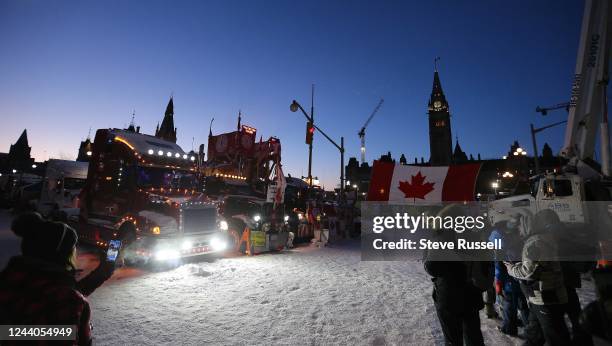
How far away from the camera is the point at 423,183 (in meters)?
6.57

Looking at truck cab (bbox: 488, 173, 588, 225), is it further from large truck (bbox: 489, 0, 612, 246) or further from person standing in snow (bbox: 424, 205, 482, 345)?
person standing in snow (bbox: 424, 205, 482, 345)

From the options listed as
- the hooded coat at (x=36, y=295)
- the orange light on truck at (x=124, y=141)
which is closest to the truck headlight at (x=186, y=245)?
the orange light on truck at (x=124, y=141)

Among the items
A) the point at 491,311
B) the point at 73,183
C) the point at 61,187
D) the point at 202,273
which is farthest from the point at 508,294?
the point at 73,183

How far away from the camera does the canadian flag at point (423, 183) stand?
6.29 metres

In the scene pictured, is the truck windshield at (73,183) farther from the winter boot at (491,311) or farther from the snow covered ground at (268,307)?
the winter boot at (491,311)

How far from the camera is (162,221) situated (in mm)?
8273

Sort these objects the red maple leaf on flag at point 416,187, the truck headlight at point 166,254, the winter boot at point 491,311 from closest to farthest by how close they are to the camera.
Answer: the winter boot at point 491,311
the red maple leaf on flag at point 416,187
the truck headlight at point 166,254

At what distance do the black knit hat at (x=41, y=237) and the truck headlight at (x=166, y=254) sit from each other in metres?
6.77

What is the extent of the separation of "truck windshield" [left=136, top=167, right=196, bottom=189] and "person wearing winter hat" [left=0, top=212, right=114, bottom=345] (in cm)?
797

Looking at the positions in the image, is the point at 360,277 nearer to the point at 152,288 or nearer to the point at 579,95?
the point at 152,288

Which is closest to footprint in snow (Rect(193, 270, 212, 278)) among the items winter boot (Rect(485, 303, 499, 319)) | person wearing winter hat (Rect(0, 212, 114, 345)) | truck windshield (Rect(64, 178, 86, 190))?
person wearing winter hat (Rect(0, 212, 114, 345))

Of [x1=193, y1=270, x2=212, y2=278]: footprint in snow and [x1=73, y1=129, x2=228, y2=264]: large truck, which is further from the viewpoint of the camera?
[x1=73, y1=129, x2=228, y2=264]: large truck

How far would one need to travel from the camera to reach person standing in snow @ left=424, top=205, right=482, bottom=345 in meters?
3.15

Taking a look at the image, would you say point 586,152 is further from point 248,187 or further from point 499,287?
point 248,187
